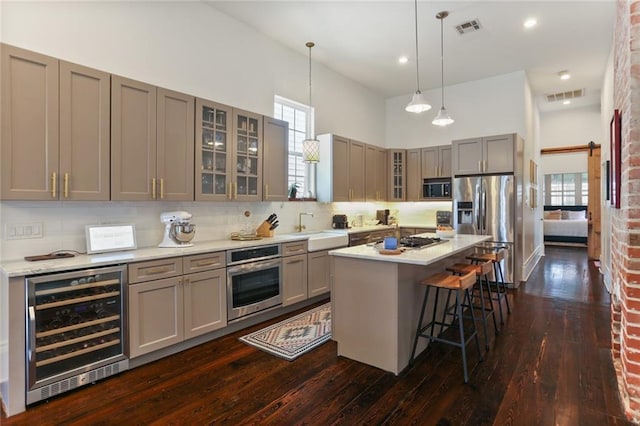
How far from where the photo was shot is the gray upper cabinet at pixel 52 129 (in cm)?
231

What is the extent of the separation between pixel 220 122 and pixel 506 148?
4292 millimetres

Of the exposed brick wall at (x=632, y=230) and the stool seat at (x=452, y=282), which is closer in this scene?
the exposed brick wall at (x=632, y=230)

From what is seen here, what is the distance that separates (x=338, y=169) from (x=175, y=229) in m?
2.76

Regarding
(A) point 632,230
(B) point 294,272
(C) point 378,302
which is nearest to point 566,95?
(A) point 632,230

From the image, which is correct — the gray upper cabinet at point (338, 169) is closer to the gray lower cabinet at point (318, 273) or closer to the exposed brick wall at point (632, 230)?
the gray lower cabinet at point (318, 273)

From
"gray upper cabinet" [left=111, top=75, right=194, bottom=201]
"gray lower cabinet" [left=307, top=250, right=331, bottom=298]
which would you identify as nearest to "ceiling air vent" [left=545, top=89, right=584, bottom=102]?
"gray lower cabinet" [left=307, top=250, right=331, bottom=298]

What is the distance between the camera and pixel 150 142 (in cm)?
304

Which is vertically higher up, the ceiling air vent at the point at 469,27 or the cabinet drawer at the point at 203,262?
the ceiling air vent at the point at 469,27

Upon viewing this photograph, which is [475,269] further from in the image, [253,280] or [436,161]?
[436,161]

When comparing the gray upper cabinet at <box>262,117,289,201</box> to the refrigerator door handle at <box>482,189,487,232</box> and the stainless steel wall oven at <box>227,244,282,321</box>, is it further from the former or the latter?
the refrigerator door handle at <box>482,189,487,232</box>

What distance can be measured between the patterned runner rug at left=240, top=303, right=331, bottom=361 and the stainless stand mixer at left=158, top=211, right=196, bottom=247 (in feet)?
3.76

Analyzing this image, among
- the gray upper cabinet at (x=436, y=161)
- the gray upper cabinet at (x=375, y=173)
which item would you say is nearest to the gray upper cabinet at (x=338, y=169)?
the gray upper cabinet at (x=375, y=173)

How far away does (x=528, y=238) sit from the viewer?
6.37 metres

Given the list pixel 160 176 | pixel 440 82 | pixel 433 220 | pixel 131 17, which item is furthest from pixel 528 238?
pixel 131 17
